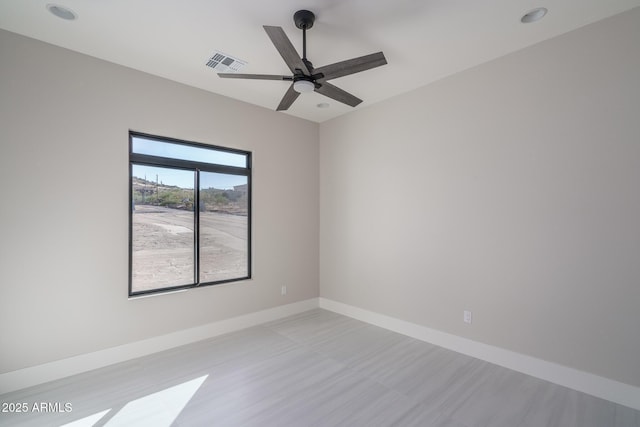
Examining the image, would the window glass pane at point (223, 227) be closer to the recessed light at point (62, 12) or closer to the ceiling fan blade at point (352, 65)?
the recessed light at point (62, 12)

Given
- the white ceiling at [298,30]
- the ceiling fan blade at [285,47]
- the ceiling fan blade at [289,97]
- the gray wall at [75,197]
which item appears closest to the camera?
the ceiling fan blade at [285,47]

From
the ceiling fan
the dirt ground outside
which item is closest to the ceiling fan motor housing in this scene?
the ceiling fan

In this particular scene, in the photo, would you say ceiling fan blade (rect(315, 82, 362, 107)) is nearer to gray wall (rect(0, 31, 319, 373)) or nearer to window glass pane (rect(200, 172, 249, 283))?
gray wall (rect(0, 31, 319, 373))

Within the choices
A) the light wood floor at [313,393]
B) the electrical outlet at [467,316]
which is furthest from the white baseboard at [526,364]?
the electrical outlet at [467,316]

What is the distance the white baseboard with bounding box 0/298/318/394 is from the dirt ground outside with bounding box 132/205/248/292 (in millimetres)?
564

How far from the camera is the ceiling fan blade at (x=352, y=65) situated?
Answer: 2129 mm

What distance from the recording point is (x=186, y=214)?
11.6ft

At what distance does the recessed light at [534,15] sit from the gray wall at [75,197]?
10.4 ft

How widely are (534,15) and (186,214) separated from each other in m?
3.85

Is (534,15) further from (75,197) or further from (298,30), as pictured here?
(75,197)

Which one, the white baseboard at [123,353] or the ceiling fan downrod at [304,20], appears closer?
the ceiling fan downrod at [304,20]

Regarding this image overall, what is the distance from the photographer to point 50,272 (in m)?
2.64

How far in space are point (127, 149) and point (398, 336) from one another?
3.69m

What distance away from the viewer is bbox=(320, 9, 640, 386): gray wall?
7.62 feet
